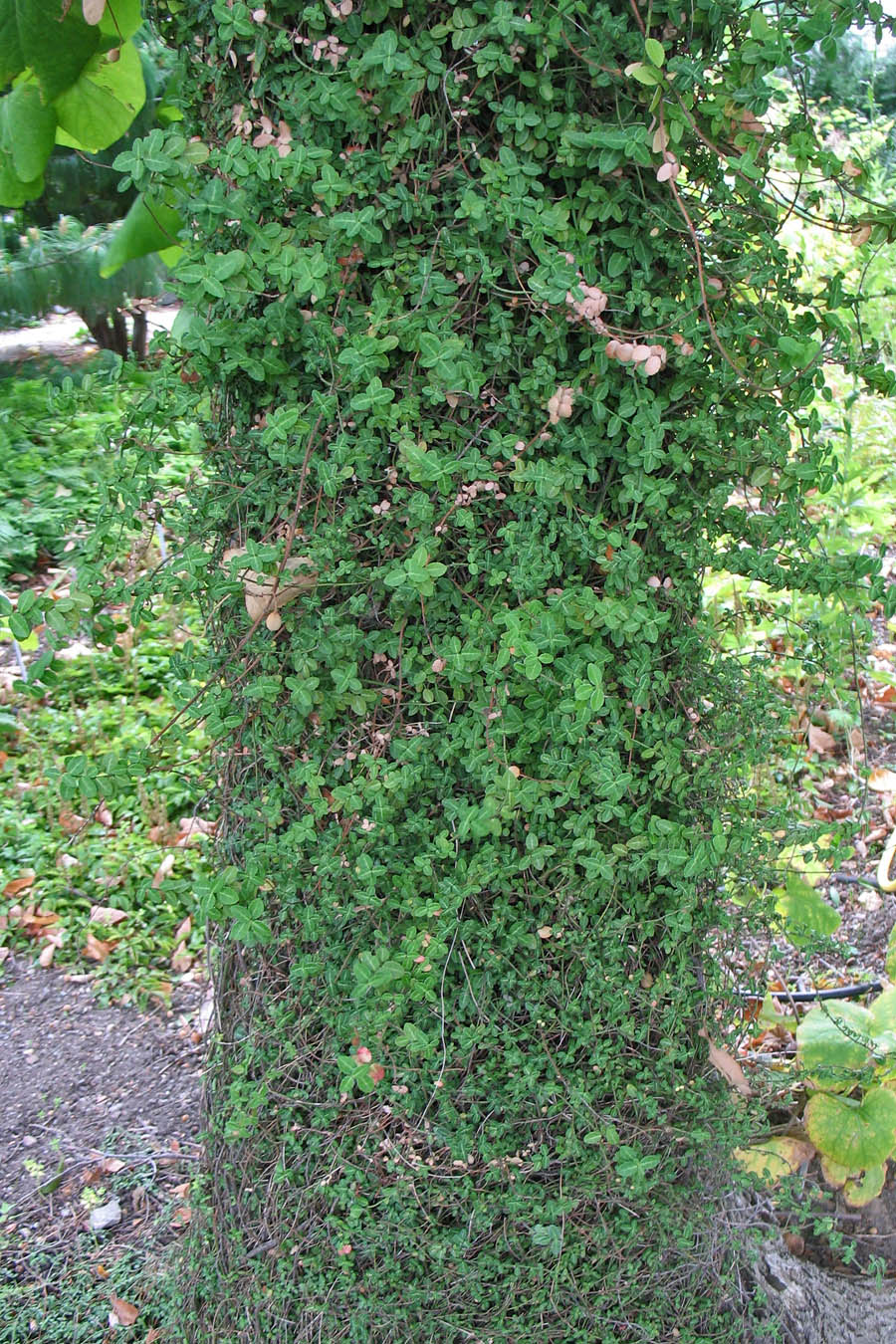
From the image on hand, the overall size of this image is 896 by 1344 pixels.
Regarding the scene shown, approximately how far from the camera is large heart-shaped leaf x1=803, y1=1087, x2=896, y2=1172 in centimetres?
217

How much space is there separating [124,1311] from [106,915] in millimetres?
1340

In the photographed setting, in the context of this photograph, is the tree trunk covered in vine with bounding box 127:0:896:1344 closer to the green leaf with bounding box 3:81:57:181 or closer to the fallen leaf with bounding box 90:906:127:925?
the green leaf with bounding box 3:81:57:181

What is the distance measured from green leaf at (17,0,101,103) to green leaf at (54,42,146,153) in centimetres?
2

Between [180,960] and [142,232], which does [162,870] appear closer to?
[180,960]

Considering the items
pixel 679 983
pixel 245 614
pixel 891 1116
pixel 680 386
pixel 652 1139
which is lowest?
pixel 891 1116

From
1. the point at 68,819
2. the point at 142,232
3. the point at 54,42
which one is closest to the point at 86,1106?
the point at 68,819

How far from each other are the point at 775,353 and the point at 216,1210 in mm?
1626

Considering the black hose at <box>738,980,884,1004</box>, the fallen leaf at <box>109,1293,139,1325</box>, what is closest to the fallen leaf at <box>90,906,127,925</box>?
the fallen leaf at <box>109,1293,139,1325</box>

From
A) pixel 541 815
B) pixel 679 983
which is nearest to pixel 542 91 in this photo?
pixel 541 815

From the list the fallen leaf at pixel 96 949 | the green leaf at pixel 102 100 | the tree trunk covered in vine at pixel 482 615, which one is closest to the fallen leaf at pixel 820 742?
the tree trunk covered in vine at pixel 482 615

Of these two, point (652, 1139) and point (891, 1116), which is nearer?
point (652, 1139)

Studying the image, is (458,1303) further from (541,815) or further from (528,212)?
(528,212)

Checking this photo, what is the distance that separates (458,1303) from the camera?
171cm

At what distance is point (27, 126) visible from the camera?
1744mm
